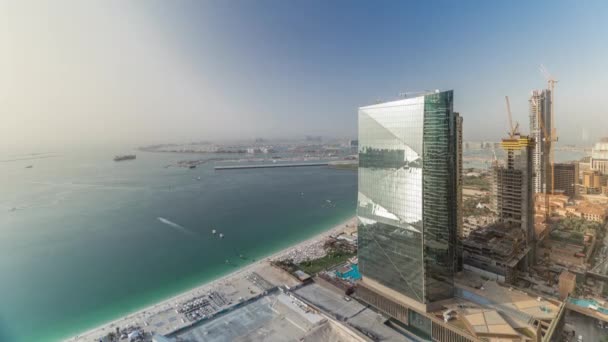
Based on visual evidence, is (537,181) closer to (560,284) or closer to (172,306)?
(560,284)

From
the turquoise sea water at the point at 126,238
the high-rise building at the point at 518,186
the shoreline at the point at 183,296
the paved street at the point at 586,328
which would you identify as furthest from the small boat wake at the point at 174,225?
the paved street at the point at 586,328

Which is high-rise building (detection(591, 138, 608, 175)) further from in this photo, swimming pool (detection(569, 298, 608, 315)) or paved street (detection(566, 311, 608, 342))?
paved street (detection(566, 311, 608, 342))

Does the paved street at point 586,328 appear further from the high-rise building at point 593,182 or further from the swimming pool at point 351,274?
the high-rise building at point 593,182

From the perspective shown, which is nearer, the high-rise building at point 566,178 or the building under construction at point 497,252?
the building under construction at point 497,252

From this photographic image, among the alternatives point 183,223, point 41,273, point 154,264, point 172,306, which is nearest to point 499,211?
point 172,306

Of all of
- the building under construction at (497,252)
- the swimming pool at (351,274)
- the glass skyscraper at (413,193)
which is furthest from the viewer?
the swimming pool at (351,274)

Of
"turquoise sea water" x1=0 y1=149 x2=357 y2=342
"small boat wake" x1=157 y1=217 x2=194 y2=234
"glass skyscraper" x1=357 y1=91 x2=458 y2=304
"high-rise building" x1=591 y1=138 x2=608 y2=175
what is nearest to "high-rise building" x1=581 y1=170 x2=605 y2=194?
"high-rise building" x1=591 y1=138 x2=608 y2=175
